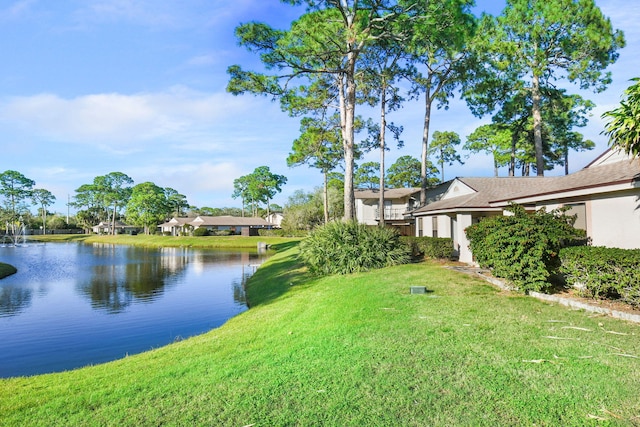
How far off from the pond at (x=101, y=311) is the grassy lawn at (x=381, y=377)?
3.83 m

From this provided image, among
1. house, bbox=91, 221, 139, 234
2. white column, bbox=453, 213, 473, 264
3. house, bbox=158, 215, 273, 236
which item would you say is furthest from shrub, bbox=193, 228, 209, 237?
white column, bbox=453, 213, 473, 264

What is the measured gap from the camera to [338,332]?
6.82 meters

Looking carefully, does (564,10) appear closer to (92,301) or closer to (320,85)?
(320,85)

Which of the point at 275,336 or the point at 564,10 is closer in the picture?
the point at 275,336

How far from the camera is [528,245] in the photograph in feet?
30.3

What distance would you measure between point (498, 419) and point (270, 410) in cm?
226

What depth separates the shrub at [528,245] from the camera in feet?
29.5

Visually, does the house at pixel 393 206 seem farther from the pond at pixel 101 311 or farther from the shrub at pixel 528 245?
the shrub at pixel 528 245

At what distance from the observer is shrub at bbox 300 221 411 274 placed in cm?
1477

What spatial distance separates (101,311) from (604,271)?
15670mm

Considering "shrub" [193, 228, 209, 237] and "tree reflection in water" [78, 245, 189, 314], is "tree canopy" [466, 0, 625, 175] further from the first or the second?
"shrub" [193, 228, 209, 237]

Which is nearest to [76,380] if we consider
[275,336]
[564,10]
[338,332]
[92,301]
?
[275,336]

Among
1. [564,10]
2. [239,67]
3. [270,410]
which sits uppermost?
[564,10]

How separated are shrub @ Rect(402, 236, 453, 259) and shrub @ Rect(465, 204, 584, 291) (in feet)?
19.3
